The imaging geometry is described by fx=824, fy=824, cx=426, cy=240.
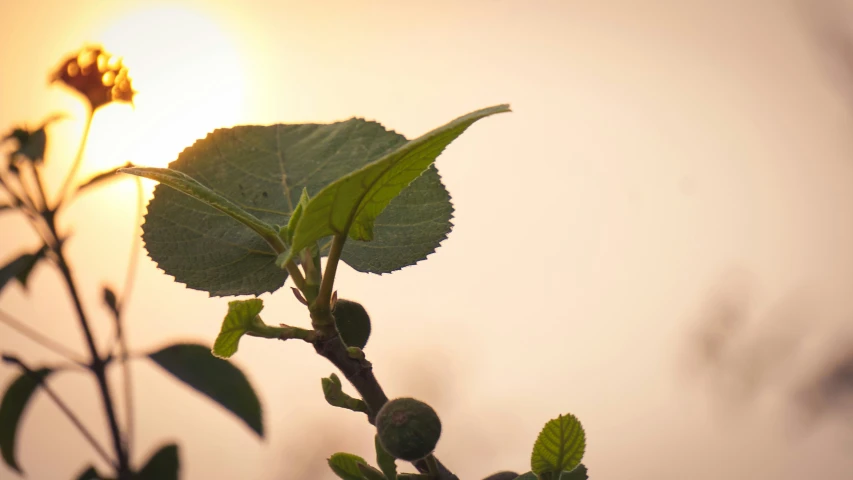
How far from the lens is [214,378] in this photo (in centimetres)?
175

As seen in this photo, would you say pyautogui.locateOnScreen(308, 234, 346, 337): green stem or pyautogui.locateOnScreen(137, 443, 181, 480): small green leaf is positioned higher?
pyautogui.locateOnScreen(308, 234, 346, 337): green stem

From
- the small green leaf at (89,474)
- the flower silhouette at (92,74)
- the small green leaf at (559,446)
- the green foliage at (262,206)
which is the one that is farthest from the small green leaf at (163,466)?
the small green leaf at (559,446)

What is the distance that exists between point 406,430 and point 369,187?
0.51 feet

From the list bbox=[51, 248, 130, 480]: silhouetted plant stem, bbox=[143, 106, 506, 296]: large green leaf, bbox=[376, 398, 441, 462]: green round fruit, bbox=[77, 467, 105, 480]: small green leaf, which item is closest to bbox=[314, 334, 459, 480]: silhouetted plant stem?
bbox=[376, 398, 441, 462]: green round fruit

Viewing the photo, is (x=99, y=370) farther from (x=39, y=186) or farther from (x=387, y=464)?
(x=387, y=464)

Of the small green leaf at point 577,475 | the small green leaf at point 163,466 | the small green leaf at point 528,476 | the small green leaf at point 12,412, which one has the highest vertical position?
the small green leaf at point 577,475

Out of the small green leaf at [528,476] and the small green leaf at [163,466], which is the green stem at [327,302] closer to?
the small green leaf at [528,476]

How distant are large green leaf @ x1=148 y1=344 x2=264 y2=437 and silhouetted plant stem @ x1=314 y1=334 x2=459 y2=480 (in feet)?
3.93

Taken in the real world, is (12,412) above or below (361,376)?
below

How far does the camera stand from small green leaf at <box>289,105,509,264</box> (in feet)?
1.53

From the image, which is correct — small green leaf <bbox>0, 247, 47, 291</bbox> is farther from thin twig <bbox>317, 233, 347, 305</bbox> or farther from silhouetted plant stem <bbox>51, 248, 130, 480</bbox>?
thin twig <bbox>317, 233, 347, 305</bbox>

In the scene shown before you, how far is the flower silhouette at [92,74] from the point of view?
990 millimetres

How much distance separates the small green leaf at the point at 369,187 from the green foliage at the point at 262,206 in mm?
115

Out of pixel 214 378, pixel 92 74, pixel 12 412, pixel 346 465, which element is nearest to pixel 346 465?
pixel 346 465
